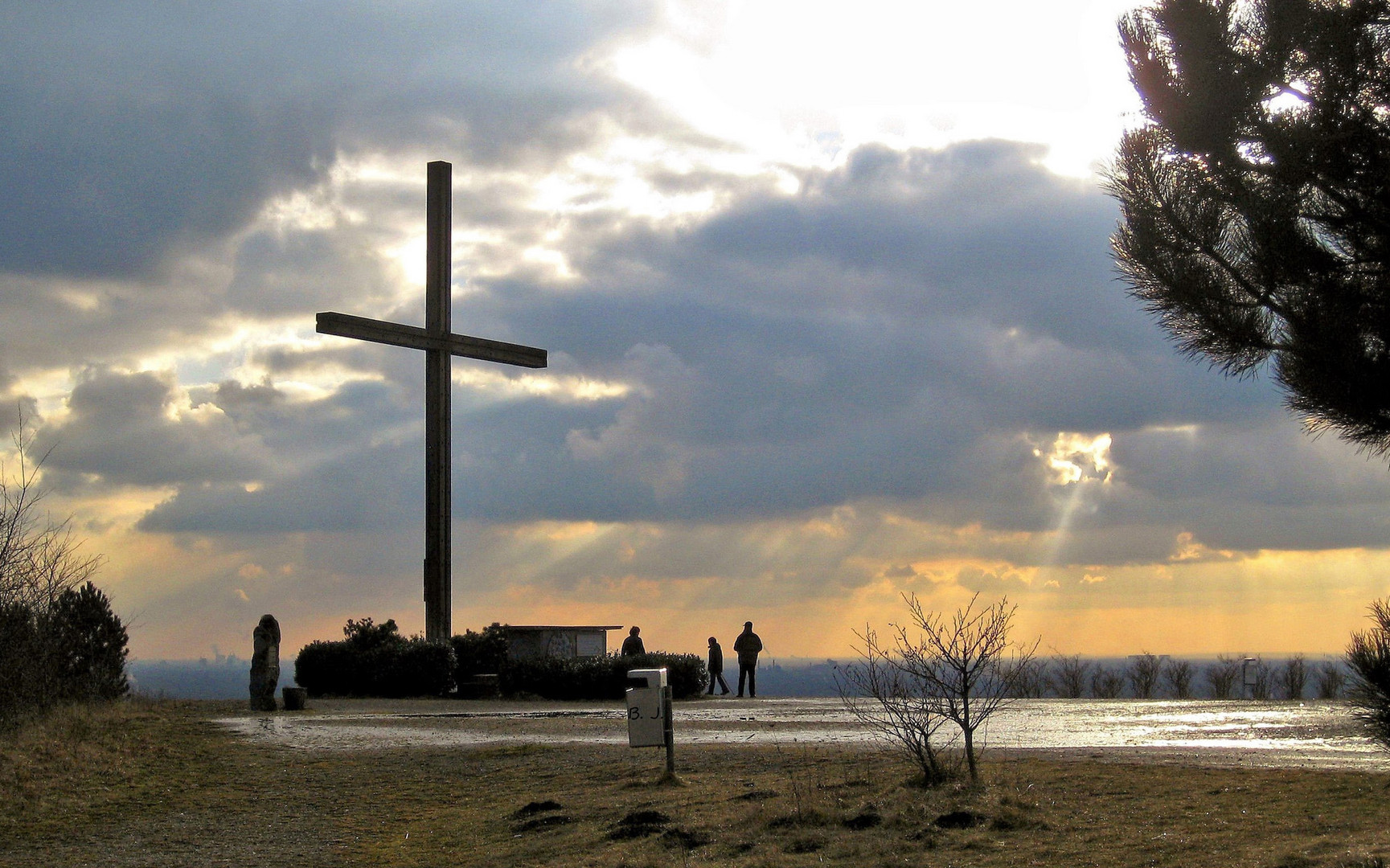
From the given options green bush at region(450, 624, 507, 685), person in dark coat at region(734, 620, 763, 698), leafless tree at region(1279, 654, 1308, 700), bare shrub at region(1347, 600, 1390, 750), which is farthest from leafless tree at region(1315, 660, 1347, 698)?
bare shrub at region(1347, 600, 1390, 750)

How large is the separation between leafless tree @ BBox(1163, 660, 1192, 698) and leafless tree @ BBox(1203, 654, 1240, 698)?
1.76ft

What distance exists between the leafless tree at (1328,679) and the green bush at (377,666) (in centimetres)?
1764

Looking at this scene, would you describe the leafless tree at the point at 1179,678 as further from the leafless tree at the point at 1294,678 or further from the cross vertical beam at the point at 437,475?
the cross vertical beam at the point at 437,475

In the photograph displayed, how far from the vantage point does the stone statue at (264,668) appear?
20516 mm

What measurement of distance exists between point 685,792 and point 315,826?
3.28m

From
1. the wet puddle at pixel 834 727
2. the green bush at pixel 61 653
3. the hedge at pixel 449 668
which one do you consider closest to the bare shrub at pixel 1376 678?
the wet puddle at pixel 834 727

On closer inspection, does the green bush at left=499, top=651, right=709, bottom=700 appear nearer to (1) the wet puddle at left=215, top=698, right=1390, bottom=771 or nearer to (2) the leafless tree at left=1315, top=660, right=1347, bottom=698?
(1) the wet puddle at left=215, top=698, right=1390, bottom=771

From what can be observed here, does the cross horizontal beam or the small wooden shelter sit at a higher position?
the cross horizontal beam

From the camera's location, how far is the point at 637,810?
1088 centimetres

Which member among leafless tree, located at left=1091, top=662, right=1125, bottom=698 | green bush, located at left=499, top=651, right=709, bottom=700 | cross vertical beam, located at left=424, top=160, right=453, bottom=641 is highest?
cross vertical beam, located at left=424, top=160, right=453, bottom=641

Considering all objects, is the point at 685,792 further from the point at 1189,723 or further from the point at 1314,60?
the point at 1189,723

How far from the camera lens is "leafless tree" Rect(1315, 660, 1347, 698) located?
26250 millimetres

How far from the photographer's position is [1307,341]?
914 centimetres

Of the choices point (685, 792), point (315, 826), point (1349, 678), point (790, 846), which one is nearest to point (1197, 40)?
point (1349, 678)
